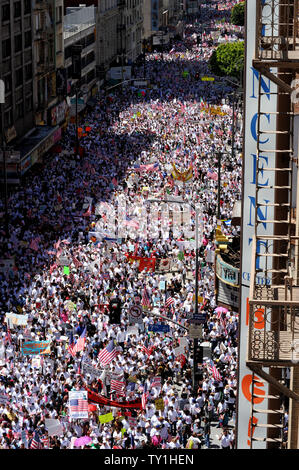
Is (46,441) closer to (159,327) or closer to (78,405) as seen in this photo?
(78,405)

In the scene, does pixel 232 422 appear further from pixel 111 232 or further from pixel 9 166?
pixel 9 166

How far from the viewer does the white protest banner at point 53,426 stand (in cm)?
→ 2820

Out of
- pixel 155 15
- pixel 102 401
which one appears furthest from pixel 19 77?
pixel 155 15


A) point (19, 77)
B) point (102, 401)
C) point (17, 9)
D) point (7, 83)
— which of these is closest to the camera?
point (102, 401)

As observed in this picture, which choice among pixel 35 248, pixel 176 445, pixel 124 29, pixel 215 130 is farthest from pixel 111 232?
pixel 124 29

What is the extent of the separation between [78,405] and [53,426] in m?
1.00

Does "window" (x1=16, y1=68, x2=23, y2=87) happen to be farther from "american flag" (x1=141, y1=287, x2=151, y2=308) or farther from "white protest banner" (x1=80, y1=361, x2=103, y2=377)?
"white protest banner" (x1=80, y1=361, x2=103, y2=377)

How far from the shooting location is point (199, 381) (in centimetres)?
3403

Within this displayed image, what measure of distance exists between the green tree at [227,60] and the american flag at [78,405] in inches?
4174

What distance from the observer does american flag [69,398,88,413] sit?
28.7 meters

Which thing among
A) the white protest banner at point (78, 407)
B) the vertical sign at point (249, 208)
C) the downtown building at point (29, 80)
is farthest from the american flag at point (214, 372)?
the downtown building at point (29, 80)

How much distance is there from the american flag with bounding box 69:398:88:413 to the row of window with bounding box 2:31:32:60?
4729 cm

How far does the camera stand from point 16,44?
75.6 metres

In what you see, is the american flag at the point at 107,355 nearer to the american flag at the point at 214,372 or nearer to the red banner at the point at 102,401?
the red banner at the point at 102,401
